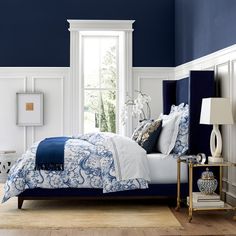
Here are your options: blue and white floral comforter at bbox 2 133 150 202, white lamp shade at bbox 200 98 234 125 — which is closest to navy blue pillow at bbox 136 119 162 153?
blue and white floral comforter at bbox 2 133 150 202

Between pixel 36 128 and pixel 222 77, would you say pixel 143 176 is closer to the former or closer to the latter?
pixel 222 77

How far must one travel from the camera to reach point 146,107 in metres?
7.59

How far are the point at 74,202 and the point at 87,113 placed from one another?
2691 mm

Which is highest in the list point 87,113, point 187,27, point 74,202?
point 187,27

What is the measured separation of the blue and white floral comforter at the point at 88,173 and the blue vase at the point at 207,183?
0.57 m

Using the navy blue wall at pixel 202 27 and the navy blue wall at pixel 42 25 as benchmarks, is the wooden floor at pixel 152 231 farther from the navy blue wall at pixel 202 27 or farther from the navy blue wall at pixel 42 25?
the navy blue wall at pixel 42 25

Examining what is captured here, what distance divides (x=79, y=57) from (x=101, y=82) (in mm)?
576

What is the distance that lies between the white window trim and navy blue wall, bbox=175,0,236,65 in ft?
2.55

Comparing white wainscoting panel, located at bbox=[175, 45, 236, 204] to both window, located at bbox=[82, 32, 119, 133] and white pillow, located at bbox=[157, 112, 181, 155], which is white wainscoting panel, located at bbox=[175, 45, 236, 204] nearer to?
white pillow, located at bbox=[157, 112, 181, 155]

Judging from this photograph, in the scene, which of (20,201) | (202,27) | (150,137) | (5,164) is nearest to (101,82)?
(5,164)

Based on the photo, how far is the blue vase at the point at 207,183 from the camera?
14.9ft

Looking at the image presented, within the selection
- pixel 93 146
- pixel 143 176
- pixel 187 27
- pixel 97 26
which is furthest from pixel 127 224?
pixel 97 26

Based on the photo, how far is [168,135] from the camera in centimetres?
517

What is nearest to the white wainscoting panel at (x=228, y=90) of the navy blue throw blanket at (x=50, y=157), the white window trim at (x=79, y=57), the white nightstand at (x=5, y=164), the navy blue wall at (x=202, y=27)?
the navy blue wall at (x=202, y=27)
